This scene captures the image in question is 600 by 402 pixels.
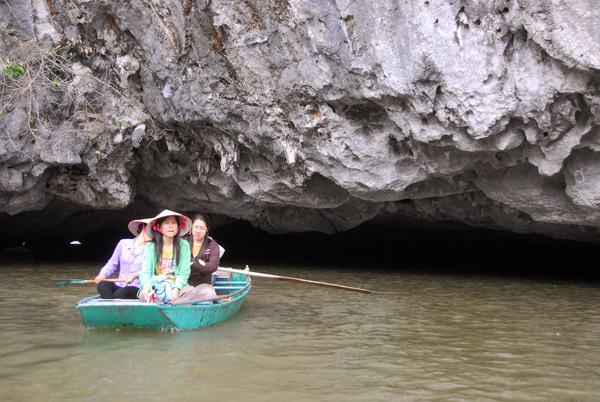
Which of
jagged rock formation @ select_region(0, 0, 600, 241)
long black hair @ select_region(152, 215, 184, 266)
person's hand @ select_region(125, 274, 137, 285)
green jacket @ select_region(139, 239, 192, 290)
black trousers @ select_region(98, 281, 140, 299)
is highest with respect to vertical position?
jagged rock formation @ select_region(0, 0, 600, 241)

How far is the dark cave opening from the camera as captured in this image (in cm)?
1196

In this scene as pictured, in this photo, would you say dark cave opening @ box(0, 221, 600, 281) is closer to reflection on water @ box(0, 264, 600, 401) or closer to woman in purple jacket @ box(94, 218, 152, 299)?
reflection on water @ box(0, 264, 600, 401)

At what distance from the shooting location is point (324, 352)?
441 cm

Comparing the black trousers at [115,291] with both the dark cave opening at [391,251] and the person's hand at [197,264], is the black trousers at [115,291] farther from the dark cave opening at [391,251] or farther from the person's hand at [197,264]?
the dark cave opening at [391,251]

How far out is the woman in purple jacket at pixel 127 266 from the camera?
5.36 m

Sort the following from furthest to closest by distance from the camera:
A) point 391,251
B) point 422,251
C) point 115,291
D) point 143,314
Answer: point 391,251 → point 422,251 → point 115,291 → point 143,314

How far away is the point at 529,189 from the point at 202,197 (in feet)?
20.4

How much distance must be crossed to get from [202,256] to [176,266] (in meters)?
0.64

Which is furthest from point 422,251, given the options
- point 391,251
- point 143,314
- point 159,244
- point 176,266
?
point 143,314

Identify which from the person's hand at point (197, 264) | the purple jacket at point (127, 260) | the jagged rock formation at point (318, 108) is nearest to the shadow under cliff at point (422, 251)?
the jagged rock formation at point (318, 108)

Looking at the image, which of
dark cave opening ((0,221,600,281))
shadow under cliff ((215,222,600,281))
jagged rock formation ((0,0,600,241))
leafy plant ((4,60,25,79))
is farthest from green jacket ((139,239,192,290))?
shadow under cliff ((215,222,600,281))

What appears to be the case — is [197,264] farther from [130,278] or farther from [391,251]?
[391,251]

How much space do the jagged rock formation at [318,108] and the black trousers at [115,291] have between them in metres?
3.47

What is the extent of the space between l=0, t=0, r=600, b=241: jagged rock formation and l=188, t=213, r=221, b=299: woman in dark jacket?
2471mm
